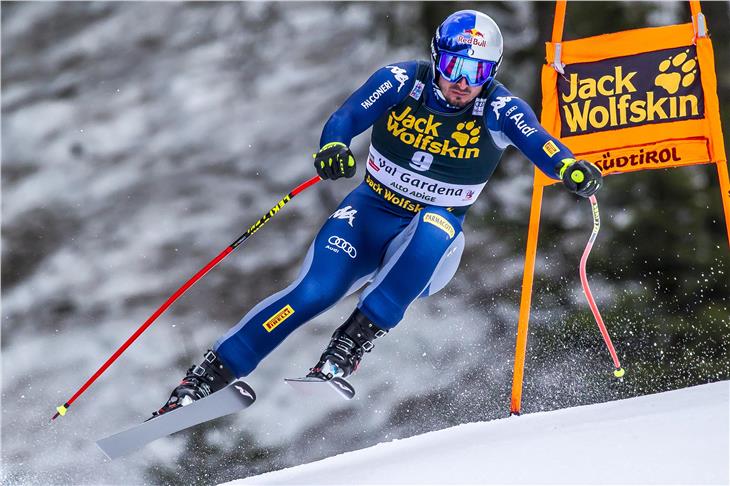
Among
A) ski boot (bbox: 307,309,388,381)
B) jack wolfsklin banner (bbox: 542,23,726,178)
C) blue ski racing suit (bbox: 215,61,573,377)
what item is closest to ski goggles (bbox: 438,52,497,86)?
blue ski racing suit (bbox: 215,61,573,377)

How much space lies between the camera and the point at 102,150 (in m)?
9.13

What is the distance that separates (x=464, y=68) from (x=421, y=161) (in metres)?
0.42

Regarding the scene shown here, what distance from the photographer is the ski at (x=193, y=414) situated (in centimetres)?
343

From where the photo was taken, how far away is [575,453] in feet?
10.2

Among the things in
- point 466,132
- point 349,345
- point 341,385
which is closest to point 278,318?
point 349,345

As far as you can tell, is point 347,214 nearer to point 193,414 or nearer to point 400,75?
point 400,75

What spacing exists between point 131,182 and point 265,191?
1.25 m

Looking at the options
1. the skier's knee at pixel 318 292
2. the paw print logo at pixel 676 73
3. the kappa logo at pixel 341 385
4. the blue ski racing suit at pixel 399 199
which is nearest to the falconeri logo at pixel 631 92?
the paw print logo at pixel 676 73

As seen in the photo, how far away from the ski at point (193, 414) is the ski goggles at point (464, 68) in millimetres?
1361

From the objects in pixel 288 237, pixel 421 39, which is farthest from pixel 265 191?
pixel 421 39

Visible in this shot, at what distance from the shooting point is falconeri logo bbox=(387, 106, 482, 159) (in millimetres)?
3773

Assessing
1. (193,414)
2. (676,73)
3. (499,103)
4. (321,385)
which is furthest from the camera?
(676,73)

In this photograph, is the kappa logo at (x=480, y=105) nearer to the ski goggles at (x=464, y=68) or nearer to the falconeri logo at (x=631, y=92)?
the ski goggles at (x=464, y=68)

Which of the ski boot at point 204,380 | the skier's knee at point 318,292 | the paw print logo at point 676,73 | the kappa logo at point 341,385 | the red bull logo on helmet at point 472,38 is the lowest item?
the ski boot at point 204,380
